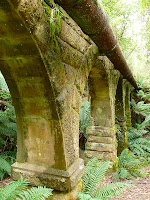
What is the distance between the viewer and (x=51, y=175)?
176 centimetres

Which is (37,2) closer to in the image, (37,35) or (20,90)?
(37,35)

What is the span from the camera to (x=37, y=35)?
4.14 ft

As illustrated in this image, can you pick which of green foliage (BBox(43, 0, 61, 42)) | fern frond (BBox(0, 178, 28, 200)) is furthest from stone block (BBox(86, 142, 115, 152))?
green foliage (BBox(43, 0, 61, 42))

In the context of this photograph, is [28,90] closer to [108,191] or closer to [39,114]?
[39,114]

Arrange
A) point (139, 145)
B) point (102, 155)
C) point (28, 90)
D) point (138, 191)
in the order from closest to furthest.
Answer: point (28, 90)
point (138, 191)
point (102, 155)
point (139, 145)

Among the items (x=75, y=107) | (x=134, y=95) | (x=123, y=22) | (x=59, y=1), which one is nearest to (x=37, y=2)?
(x=59, y=1)

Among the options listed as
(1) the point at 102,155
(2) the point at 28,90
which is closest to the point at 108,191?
(2) the point at 28,90

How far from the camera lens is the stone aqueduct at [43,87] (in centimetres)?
123

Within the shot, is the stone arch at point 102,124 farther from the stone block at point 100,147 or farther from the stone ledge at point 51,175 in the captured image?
the stone ledge at point 51,175

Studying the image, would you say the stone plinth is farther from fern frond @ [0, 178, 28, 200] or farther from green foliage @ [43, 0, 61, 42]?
green foliage @ [43, 0, 61, 42]

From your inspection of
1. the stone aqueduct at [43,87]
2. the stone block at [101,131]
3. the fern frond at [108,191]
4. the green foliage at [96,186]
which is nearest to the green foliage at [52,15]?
the stone aqueduct at [43,87]

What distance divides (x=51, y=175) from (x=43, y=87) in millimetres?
903

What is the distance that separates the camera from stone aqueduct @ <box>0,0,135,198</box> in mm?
1229

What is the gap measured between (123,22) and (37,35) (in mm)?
9085
